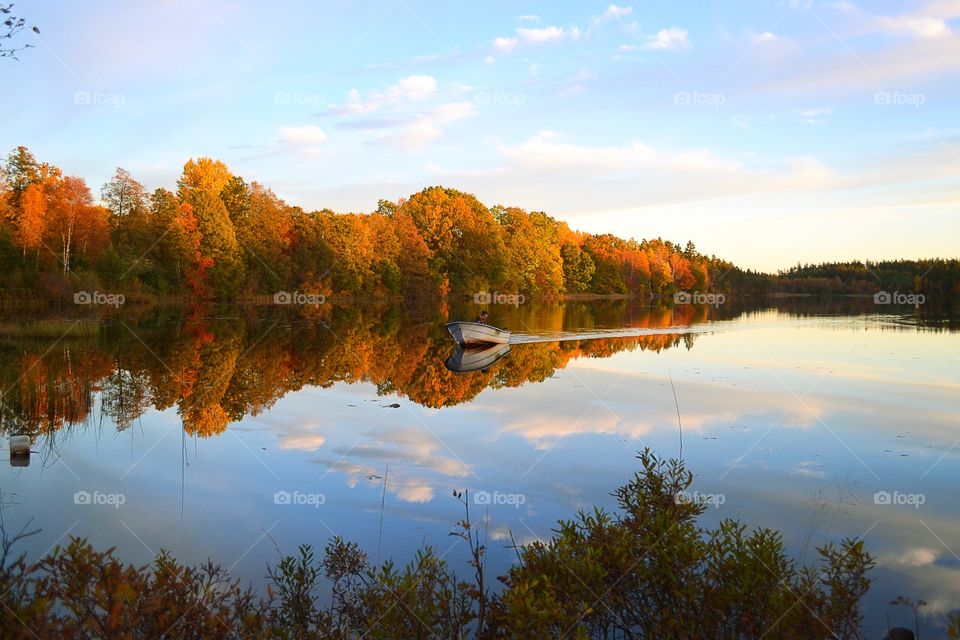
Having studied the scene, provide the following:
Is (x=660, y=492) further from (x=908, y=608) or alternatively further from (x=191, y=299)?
(x=191, y=299)

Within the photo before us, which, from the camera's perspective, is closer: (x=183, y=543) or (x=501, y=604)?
(x=501, y=604)

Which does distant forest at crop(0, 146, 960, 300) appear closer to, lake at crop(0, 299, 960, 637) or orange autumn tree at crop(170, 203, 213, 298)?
orange autumn tree at crop(170, 203, 213, 298)

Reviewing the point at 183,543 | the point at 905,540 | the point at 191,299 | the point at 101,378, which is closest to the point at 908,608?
the point at 905,540

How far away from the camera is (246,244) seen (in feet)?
212

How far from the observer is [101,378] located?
59.0 feet

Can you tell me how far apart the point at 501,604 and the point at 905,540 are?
5.15 meters

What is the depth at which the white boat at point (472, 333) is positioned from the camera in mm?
27902
